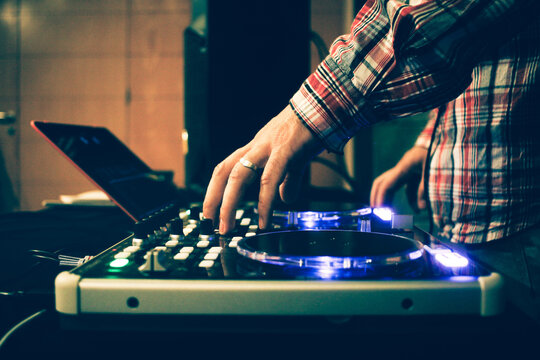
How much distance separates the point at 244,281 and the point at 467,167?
61 centimetres

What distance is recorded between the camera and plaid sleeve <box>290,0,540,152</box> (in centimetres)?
38

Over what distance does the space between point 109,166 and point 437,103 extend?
569 millimetres

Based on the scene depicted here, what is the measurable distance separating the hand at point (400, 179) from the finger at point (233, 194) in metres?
0.54

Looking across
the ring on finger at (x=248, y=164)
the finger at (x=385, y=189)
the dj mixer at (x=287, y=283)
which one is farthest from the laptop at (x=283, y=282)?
the finger at (x=385, y=189)

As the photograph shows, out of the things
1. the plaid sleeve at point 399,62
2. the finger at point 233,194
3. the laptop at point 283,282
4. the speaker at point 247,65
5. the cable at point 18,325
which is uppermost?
the speaker at point 247,65

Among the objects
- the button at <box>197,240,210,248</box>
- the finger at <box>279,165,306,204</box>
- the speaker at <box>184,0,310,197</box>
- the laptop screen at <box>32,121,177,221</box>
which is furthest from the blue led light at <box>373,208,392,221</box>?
the speaker at <box>184,0,310,197</box>

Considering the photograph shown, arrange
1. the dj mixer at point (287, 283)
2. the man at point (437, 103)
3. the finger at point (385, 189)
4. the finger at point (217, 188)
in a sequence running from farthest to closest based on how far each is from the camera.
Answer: the finger at point (385, 189) < the finger at point (217, 188) < the man at point (437, 103) < the dj mixer at point (287, 283)

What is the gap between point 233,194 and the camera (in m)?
0.47

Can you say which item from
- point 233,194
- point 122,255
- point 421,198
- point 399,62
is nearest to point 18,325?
point 122,255

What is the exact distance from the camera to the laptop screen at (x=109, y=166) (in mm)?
600

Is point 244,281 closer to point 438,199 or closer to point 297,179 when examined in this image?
point 297,179

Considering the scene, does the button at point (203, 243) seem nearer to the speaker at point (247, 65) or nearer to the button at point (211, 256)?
the button at point (211, 256)

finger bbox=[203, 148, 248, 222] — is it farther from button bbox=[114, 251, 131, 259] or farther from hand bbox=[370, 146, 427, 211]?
hand bbox=[370, 146, 427, 211]

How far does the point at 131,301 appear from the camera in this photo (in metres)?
0.30
